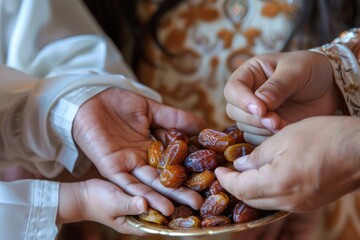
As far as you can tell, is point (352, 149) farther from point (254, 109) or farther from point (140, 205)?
point (140, 205)

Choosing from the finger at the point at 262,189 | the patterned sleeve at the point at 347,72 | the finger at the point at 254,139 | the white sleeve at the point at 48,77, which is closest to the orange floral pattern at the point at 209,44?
the white sleeve at the point at 48,77

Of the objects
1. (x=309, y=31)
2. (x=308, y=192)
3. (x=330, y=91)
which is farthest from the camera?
(x=309, y=31)

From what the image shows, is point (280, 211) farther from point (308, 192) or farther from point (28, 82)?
point (28, 82)

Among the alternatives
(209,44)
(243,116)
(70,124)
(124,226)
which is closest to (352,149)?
(243,116)

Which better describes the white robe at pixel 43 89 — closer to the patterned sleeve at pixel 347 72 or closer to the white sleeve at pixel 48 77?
the white sleeve at pixel 48 77

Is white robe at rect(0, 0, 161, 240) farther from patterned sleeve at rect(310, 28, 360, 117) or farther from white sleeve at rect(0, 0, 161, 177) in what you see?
patterned sleeve at rect(310, 28, 360, 117)

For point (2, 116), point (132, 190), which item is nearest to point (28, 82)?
point (2, 116)
